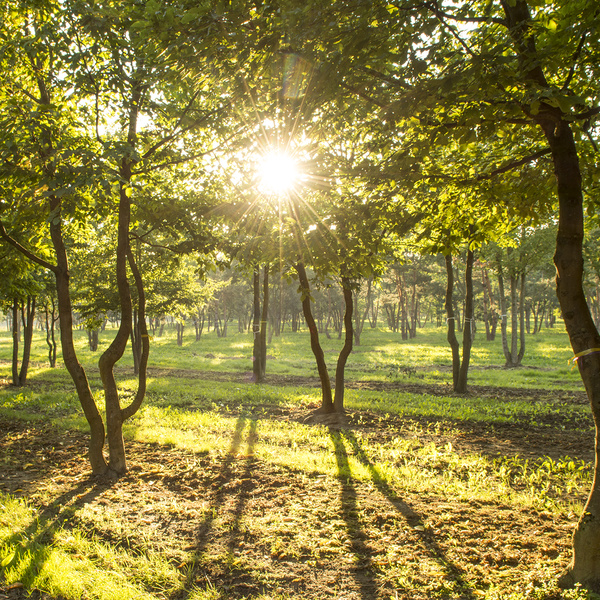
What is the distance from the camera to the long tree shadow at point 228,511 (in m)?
4.07

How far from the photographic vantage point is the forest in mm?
3572

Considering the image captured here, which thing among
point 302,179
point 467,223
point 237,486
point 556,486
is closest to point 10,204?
point 302,179

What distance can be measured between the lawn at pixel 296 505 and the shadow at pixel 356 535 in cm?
2

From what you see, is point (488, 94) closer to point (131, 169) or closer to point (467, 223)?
point (467, 223)

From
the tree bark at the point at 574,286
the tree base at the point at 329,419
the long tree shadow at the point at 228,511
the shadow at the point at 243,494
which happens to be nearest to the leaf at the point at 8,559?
the long tree shadow at the point at 228,511

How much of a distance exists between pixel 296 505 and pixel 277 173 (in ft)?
17.3

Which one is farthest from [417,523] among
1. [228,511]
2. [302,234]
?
[302,234]

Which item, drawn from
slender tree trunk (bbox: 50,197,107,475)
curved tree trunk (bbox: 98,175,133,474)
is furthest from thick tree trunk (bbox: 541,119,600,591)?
slender tree trunk (bbox: 50,197,107,475)

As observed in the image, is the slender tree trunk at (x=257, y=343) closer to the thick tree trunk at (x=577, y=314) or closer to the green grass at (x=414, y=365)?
the green grass at (x=414, y=365)

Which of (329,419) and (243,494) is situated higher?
(243,494)

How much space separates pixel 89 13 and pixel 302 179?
3.52 metres

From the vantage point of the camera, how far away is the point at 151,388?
16.0 metres

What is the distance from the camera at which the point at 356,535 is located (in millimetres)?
4547

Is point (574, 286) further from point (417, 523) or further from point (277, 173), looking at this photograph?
point (277, 173)
